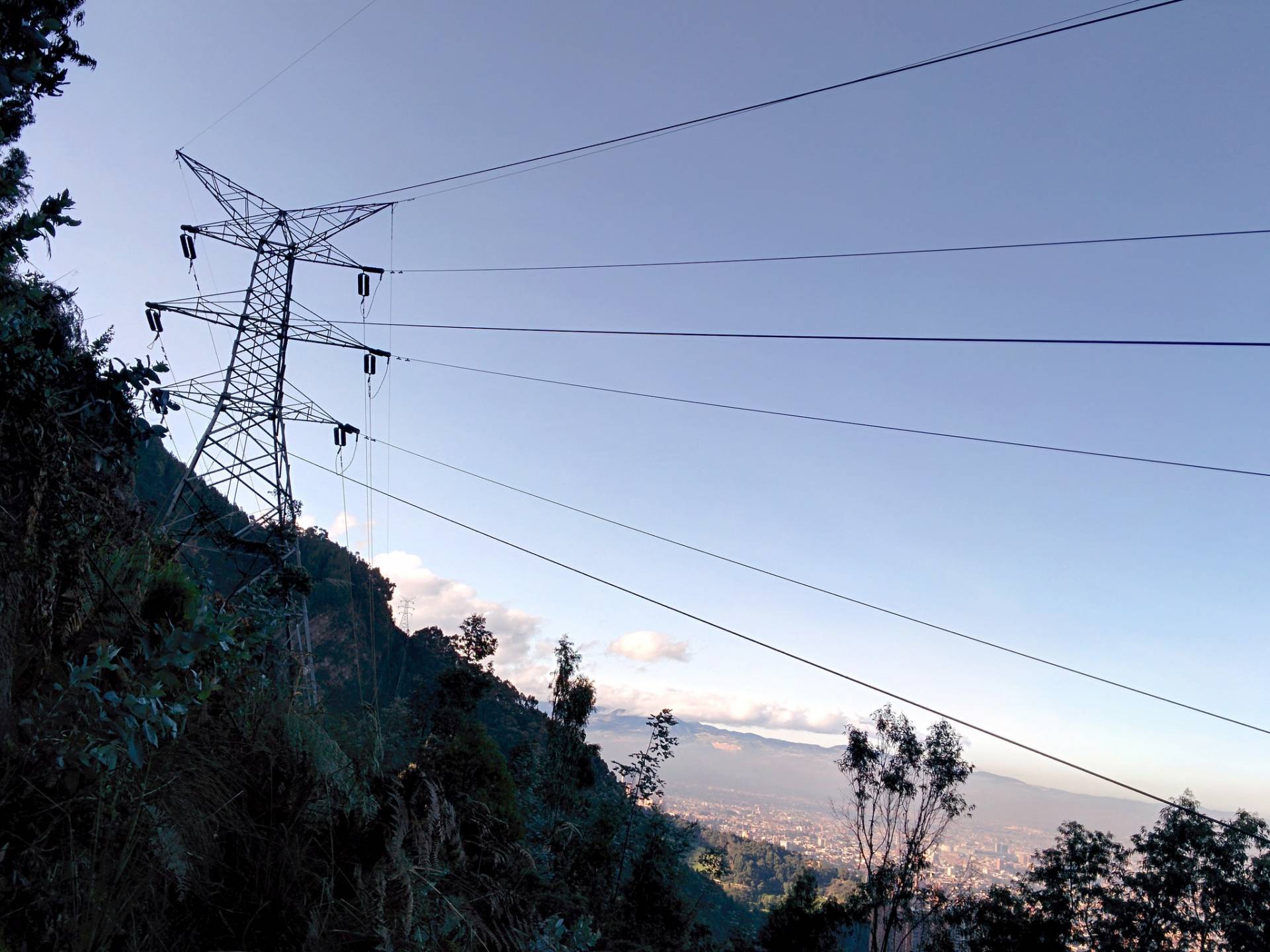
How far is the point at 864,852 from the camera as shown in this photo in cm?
2825

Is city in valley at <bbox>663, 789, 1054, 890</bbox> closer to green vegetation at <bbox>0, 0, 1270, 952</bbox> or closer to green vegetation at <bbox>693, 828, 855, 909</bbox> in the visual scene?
green vegetation at <bbox>693, 828, 855, 909</bbox>

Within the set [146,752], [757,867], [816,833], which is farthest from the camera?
[816,833]

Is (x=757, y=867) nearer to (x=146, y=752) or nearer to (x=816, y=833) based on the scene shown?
(x=816, y=833)

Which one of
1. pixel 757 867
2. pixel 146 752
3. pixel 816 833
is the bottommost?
pixel 816 833

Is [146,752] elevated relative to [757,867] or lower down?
elevated

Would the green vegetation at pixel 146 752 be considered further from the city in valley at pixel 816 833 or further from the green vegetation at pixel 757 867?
the green vegetation at pixel 757 867

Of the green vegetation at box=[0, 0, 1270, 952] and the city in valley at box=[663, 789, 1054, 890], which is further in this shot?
the city in valley at box=[663, 789, 1054, 890]

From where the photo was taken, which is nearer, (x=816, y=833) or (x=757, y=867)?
(x=757, y=867)

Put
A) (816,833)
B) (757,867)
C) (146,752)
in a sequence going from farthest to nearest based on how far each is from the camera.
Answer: (816,833)
(757,867)
(146,752)

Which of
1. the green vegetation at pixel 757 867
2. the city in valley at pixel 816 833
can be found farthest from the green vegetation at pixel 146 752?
the green vegetation at pixel 757 867

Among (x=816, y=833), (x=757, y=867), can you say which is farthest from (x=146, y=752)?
(x=816, y=833)

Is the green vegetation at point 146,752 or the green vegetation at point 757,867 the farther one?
the green vegetation at point 757,867

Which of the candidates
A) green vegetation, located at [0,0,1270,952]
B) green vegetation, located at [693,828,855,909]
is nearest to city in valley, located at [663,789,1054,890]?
green vegetation, located at [693,828,855,909]

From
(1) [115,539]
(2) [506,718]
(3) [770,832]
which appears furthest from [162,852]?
(3) [770,832]
